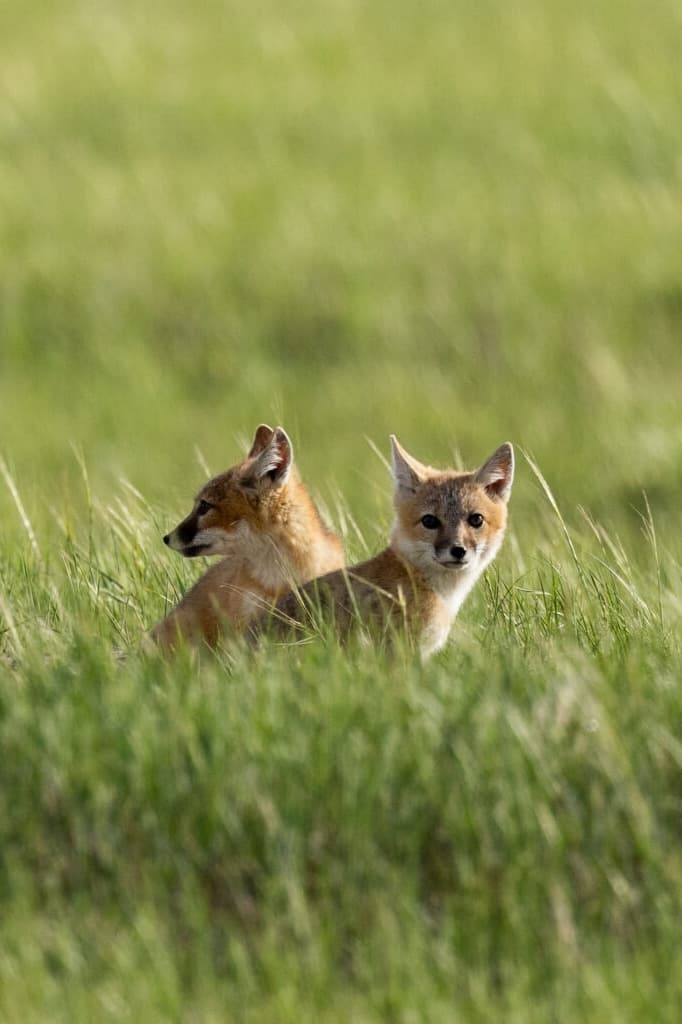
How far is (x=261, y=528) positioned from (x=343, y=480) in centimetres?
677

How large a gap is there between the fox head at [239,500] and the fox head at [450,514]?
432mm

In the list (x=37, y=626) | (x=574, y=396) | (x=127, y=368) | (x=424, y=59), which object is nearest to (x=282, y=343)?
(x=127, y=368)

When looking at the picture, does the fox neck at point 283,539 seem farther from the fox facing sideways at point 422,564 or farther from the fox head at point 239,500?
the fox facing sideways at point 422,564

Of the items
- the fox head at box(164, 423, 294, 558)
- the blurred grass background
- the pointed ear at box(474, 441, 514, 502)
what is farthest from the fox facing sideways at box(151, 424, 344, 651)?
the blurred grass background

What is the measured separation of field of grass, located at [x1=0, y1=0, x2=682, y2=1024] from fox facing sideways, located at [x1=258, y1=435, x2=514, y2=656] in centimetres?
16

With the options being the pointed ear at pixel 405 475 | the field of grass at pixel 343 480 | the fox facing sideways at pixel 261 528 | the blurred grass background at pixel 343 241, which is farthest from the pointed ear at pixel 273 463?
the blurred grass background at pixel 343 241

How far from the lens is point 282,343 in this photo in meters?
17.4

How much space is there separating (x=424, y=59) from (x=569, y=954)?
20363mm

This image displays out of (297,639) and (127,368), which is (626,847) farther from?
(127,368)

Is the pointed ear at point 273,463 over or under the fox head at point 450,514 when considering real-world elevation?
over

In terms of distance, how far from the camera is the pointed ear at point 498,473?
274 inches

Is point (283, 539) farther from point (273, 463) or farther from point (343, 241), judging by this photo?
point (343, 241)

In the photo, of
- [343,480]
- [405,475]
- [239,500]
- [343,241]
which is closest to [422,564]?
[405,475]

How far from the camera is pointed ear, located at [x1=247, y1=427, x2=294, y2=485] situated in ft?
23.0
